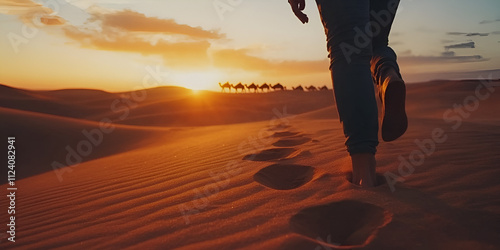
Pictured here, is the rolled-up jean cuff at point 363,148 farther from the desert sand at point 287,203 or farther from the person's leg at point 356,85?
the desert sand at point 287,203

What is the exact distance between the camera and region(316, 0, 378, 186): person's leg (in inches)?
57.4

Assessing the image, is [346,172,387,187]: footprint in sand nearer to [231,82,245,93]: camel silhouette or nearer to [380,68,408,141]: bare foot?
[380,68,408,141]: bare foot

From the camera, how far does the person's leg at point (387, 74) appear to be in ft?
5.07

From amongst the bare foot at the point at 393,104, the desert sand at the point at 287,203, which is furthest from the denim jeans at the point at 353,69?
the desert sand at the point at 287,203

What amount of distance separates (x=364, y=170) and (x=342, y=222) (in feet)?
1.18

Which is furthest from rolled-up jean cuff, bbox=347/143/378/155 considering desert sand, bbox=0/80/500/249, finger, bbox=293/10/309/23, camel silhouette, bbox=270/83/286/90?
camel silhouette, bbox=270/83/286/90

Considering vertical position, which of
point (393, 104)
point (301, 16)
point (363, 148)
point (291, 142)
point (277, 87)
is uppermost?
point (277, 87)

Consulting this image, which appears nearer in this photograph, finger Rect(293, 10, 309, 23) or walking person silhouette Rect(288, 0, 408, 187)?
walking person silhouette Rect(288, 0, 408, 187)

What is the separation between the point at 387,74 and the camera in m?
1.62

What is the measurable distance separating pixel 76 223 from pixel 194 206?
0.60 meters

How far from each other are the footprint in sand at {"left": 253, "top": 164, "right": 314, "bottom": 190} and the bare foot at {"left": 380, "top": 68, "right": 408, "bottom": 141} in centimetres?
51

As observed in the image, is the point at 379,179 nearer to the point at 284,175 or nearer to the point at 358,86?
the point at 358,86

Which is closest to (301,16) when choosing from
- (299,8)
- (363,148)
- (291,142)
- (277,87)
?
(299,8)

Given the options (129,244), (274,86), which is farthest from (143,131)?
(274,86)
